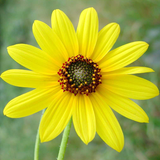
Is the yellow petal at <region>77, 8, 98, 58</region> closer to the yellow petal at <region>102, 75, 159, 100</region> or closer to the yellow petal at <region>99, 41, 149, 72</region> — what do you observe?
the yellow petal at <region>99, 41, 149, 72</region>

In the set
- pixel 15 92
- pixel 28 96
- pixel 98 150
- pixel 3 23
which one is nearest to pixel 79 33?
pixel 28 96

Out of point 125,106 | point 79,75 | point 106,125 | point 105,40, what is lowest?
point 106,125

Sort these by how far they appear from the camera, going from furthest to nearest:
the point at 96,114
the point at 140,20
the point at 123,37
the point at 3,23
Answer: the point at 3,23 < the point at 123,37 < the point at 140,20 < the point at 96,114

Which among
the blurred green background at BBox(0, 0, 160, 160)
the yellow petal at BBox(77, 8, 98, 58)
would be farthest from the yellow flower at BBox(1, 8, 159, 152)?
the blurred green background at BBox(0, 0, 160, 160)

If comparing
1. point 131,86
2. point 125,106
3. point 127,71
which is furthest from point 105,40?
point 125,106

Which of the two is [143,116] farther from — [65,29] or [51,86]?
[65,29]

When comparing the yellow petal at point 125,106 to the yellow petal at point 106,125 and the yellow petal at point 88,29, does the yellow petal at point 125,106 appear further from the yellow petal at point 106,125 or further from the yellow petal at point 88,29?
the yellow petal at point 88,29

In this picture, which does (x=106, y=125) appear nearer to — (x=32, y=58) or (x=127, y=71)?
(x=127, y=71)
